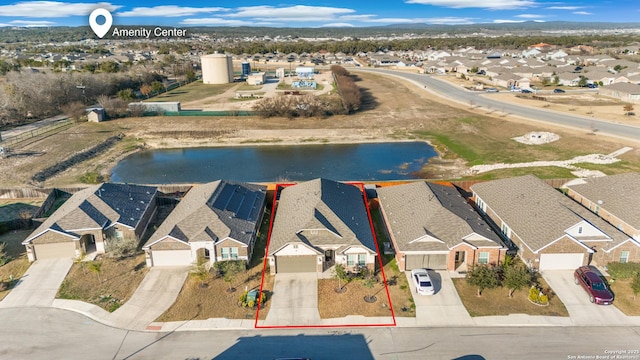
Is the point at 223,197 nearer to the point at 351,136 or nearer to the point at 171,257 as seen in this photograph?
the point at 171,257

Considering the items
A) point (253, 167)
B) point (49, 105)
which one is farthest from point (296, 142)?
point (49, 105)

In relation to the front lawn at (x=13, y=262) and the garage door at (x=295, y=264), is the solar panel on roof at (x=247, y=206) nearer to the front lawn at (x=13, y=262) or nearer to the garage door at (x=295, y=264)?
the garage door at (x=295, y=264)

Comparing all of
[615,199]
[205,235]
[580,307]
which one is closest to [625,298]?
[580,307]

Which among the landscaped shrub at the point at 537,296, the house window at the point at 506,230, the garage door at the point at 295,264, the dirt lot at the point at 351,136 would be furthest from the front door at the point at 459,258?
the dirt lot at the point at 351,136

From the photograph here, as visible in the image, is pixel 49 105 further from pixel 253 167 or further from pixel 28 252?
pixel 28 252

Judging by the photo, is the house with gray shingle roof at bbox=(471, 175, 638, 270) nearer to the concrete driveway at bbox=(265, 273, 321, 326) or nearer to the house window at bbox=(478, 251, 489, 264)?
the house window at bbox=(478, 251, 489, 264)

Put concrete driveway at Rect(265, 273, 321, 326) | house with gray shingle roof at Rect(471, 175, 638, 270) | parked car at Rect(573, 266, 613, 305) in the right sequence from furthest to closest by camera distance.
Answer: house with gray shingle roof at Rect(471, 175, 638, 270), parked car at Rect(573, 266, 613, 305), concrete driveway at Rect(265, 273, 321, 326)

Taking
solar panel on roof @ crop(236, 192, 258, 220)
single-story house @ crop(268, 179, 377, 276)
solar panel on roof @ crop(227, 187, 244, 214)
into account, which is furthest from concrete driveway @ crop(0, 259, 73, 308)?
single-story house @ crop(268, 179, 377, 276)
